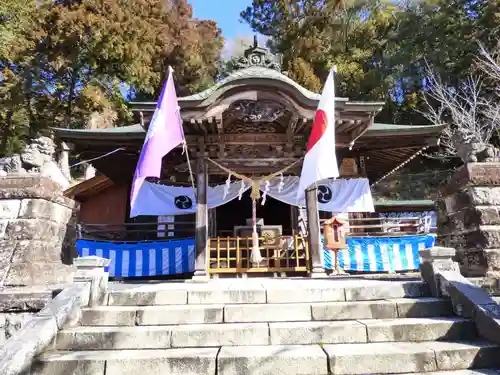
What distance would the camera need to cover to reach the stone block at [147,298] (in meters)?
4.55

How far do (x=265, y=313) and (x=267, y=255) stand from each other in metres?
4.50

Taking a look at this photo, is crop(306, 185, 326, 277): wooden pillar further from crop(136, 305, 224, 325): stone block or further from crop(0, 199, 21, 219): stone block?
crop(0, 199, 21, 219): stone block

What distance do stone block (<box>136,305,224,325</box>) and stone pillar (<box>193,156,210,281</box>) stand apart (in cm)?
318

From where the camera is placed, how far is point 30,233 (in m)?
4.76

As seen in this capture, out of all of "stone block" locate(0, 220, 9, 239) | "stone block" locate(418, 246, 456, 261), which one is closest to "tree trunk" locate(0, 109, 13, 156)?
"stone block" locate(0, 220, 9, 239)

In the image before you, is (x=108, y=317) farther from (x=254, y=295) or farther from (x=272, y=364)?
(x=272, y=364)

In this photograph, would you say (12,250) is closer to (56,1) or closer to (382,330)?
(382,330)

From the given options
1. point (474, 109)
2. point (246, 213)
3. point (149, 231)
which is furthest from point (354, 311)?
point (474, 109)

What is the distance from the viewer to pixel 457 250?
5.47 m

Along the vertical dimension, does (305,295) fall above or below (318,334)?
above

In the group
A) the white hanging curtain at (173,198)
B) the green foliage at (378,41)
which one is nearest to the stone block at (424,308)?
the white hanging curtain at (173,198)

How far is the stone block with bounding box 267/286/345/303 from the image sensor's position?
15.0 feet

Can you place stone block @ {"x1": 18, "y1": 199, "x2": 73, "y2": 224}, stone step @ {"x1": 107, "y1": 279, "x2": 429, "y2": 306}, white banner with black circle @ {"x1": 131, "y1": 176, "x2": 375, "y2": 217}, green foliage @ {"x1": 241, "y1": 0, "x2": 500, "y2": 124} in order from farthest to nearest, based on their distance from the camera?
green foliage @ {"x1": 241, "y1": 0, "x2": 500, "y2": 124}, white banner with black circle @ {"x1": 131, "y1": 176, "x2": 375, "y2": 217}, stone block @ {"x1": 18, "y1": 199, "x2": 73, "y2": 224}, stone step @ {"x1": 107, "y1": 279, "x2": 429, "y2": 306}

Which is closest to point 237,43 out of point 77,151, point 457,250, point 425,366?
point 77,151
